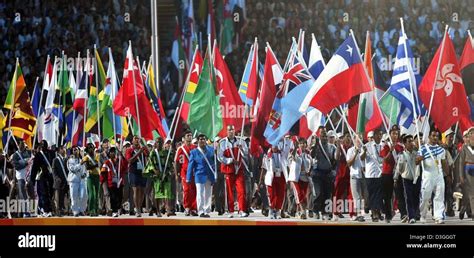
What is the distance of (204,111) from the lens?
78.3 ft

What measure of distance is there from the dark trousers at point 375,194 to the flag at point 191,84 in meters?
5.10

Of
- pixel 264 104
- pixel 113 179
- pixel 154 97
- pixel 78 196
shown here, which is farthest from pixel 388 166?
pixel 154 97

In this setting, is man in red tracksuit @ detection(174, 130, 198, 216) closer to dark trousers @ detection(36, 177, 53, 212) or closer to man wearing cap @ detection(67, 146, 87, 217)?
man wearing cap @ detection(67, 146, 87, 217)

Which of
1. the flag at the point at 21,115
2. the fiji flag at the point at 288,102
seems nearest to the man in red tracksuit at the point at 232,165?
the fiji flag at the point at 288,102

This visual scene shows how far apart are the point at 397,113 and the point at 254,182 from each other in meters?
2.85

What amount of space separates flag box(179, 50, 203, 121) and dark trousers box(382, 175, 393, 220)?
524 centimetres

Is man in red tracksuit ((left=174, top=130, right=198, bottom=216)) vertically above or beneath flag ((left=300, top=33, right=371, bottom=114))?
beneath

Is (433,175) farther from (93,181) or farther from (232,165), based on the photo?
(93,181)

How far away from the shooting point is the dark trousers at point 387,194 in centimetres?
2072

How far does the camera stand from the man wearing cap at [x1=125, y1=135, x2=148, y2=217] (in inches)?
949

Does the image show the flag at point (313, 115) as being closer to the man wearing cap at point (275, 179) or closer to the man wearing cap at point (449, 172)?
the man wearing cap at point (275, 179)

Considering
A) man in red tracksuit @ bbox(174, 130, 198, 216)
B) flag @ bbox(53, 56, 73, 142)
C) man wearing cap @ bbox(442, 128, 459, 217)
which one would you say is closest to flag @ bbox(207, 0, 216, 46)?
flag @ bbox(53, 56, 73, 142)
